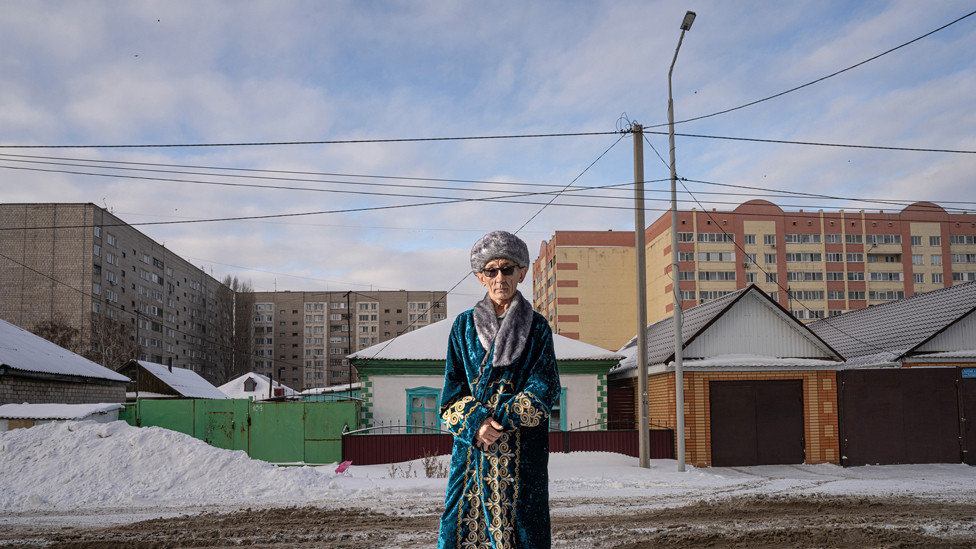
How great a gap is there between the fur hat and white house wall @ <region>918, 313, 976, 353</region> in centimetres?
1915

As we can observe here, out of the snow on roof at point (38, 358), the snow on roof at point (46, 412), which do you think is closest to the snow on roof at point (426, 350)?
the snow on roof at point (46, 412)

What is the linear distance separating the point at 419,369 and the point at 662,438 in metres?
6.84

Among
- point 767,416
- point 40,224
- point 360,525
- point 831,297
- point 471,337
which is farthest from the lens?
point 831,297

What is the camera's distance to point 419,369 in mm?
19844

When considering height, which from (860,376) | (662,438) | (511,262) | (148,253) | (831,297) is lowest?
(662,438)

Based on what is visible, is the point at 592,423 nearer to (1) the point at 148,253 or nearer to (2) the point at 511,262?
(2) the point at 511,262

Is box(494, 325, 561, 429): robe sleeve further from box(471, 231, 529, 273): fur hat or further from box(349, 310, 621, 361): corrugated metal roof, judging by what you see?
box(349, 310, 621, 361): corrugated metal roof

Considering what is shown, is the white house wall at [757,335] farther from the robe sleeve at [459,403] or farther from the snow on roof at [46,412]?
the robe sleeve at [459,403]

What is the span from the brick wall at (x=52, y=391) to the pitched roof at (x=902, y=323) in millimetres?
25254

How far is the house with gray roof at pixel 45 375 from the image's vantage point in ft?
68.5

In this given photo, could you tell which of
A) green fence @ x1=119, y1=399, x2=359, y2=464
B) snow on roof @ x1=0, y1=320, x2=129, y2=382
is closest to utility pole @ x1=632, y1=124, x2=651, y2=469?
green fence @ x1=119, y1=399, x2=359, y2=464

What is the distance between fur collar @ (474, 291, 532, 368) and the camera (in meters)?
3.45

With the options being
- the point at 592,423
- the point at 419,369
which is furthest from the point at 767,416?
the point at 419,369

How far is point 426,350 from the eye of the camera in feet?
65.8
